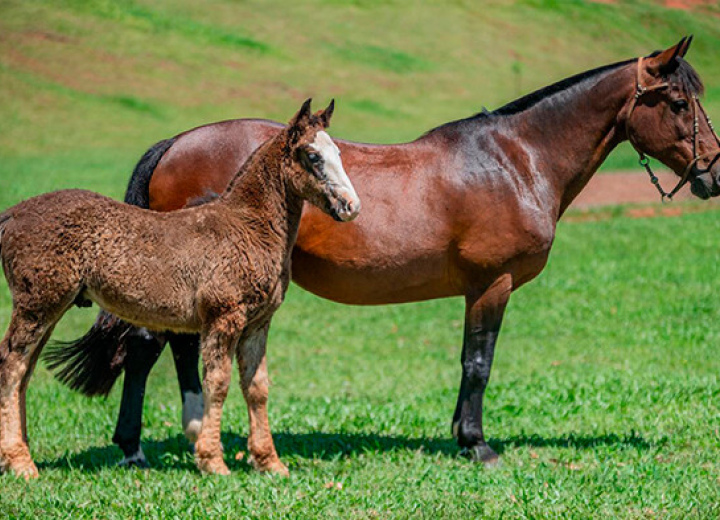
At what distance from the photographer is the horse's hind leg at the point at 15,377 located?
644 cm

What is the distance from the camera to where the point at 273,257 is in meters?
6.65

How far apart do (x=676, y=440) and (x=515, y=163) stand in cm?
242

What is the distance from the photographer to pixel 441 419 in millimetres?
9031

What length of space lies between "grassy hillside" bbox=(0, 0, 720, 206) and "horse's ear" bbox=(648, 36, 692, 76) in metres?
24.6

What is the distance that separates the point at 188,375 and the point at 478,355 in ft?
6.93

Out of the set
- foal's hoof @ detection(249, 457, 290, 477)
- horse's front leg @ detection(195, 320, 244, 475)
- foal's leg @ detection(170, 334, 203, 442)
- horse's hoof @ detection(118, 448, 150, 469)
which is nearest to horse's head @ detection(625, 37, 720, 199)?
horse's front leg @ detection(195, 320, 244, 475)

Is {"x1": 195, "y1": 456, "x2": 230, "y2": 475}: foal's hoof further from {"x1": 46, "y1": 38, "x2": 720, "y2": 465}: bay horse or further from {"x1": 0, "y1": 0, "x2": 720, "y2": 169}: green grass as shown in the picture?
{"x1": 0, "y1": 0, "x2": 720, "y2": 169}: green grass

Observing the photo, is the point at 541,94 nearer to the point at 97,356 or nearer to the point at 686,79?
the point at 686,79

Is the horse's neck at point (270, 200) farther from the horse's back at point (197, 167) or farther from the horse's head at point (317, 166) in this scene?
the horse's back at point (197, 167)

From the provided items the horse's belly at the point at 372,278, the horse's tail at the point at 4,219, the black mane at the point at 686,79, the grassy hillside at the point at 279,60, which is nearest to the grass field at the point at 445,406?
the horse's belly at the point at 372,278

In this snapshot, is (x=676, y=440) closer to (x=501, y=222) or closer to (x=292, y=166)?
(x=501, y=222)

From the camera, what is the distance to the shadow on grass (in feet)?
24.4

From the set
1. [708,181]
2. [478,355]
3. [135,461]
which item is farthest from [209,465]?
[708,181]

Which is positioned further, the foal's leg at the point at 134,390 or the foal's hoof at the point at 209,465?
the foal's leg at the point at 134,390
